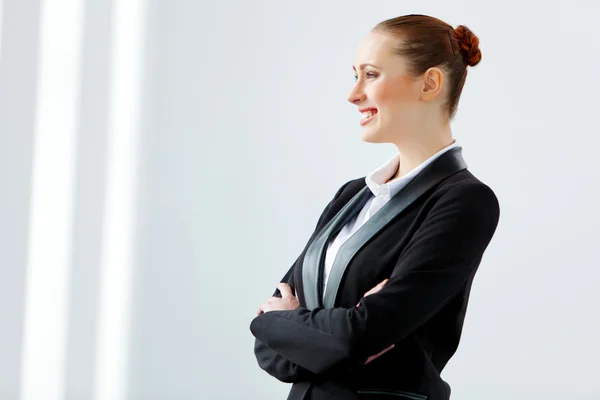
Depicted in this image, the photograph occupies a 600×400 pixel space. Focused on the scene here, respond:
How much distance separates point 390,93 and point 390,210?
0.79 feet

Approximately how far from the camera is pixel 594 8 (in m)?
3.68

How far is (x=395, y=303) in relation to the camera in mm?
1555

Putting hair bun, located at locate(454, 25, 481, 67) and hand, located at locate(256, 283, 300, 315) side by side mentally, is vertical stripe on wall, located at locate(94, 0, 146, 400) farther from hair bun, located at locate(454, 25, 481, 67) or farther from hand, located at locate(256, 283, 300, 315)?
hair bun, located at locate(454, 25, 481, 67)

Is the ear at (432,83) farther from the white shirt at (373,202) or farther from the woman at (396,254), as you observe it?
the white shirt at (373,202)

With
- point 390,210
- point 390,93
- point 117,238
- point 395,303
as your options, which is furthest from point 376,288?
point 117,238

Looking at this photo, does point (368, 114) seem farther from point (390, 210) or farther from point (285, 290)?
point (285, 290)

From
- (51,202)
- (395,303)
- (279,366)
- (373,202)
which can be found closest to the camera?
(395,303)

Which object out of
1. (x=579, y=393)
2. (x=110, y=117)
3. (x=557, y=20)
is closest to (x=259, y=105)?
(x=110, y=117)

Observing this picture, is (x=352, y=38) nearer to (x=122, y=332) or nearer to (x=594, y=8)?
(x=594, y=8)

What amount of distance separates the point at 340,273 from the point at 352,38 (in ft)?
7.93

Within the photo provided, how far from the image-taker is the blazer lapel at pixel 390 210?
1685mm

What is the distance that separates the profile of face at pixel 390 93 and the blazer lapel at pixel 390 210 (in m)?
0.10

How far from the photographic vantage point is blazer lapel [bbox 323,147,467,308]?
1685 millimetres

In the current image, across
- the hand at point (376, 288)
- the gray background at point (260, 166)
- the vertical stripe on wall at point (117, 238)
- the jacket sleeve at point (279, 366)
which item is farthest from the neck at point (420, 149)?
the vertical stripe on wall at point (117, 238)
